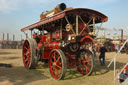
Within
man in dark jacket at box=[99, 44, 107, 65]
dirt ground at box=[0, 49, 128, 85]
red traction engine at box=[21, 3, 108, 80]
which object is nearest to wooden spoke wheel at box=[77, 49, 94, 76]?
red traction engine at box=[21, 3, 108, 80]

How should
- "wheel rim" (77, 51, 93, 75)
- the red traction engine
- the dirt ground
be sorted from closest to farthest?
1. the dirt ground
2. the red traction engine
3. "wheel rim" (77, 51, 93, 75)

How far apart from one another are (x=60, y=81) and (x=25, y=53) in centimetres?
371

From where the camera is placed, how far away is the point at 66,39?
5418 mm

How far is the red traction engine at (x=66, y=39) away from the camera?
485 cm

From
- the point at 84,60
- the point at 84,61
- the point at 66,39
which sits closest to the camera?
the point at 66,39

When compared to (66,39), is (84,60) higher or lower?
lower

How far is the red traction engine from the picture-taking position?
15.9 ft

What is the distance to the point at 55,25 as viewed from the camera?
604cm

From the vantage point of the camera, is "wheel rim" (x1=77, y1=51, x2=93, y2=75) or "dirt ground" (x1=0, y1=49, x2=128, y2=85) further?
"wheel rim" (x1=77, y1=51, x2=93, y2=75)

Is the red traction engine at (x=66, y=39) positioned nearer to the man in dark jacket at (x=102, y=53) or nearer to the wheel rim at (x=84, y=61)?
the wheel rim at (x=84, y=61)

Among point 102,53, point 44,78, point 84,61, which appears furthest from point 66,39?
point 102,53

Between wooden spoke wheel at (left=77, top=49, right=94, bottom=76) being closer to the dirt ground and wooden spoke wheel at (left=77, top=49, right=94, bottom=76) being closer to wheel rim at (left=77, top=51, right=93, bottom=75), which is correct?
wheel rim at (left=77, top=51, right=93, bottom=75)

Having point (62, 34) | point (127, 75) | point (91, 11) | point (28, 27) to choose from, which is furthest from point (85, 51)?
point (28, 27)

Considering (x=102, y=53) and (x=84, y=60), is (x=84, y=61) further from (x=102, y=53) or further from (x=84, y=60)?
(x=102, y=53)
